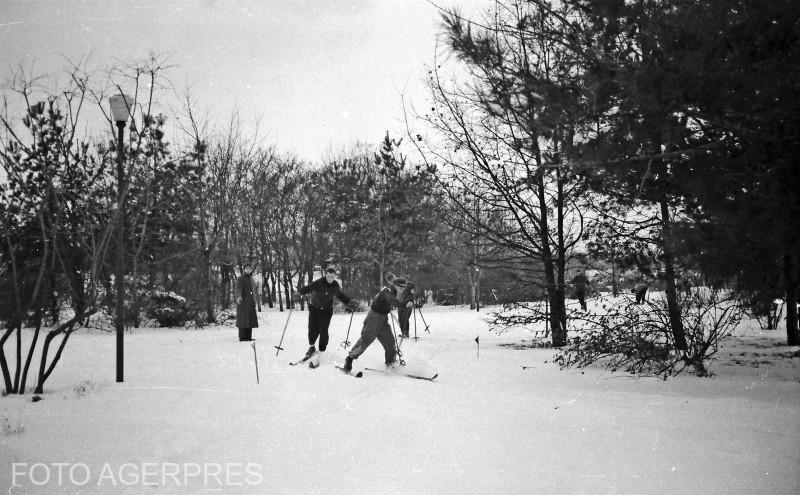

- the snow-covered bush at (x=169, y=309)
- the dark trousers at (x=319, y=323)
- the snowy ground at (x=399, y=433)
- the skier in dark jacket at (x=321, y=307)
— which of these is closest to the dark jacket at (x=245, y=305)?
the skier in dark jacket at (x=321, y=307)

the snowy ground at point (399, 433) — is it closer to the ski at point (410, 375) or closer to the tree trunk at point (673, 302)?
the ski at point (410, 375)

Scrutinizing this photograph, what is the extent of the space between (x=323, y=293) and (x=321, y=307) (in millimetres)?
294

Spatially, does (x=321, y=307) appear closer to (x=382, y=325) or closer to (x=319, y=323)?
(x=319, y=323)

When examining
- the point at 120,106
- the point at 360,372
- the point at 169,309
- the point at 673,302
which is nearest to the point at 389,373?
the point at 360,372

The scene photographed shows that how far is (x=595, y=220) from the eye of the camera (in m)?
8.81

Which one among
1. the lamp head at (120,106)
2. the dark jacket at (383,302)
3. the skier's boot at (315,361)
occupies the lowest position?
the skier's boot at (315,361)

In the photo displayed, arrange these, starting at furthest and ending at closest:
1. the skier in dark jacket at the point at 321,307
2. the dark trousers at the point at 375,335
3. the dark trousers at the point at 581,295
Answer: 1. the dark trousers at the point at 581,295
2. the skier in dark jacket at the point at 321,307
3. the dark trousers at the point at 375,335

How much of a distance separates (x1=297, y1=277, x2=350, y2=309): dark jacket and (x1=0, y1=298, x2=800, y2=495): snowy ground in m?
1.53

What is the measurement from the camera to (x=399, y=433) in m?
4.40

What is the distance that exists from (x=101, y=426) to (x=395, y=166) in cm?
2904

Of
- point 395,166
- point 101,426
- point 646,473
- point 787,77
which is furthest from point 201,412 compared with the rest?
point 395,166

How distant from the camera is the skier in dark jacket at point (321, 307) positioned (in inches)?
348

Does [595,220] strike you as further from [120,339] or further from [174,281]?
[174,281]

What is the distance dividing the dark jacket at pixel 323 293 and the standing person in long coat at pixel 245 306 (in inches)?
152
